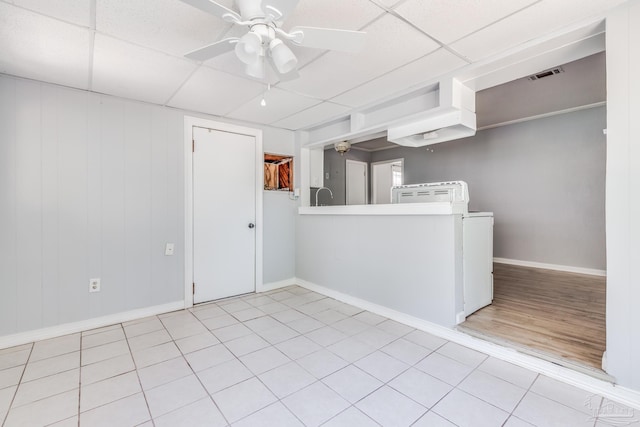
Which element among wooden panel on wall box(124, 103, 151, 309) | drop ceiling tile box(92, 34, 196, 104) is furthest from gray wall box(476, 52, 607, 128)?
wooden panel on wall box(124, 103, 151, 309)

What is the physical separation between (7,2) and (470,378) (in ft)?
11.6

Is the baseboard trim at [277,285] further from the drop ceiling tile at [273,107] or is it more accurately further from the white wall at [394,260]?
the drop ceiling tile at [273,107]

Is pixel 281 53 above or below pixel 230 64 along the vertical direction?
below

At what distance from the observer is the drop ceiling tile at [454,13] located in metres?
1.61

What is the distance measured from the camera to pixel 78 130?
2.73m

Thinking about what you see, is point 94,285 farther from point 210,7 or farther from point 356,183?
point 356,183

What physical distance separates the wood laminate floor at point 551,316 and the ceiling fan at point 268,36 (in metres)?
2.39

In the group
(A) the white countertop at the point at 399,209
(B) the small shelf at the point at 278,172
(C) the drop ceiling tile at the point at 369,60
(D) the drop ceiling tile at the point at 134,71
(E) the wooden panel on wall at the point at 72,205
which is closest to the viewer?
(C) the drop ceiling tile at the point at 369,60

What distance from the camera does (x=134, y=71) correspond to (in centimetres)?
236

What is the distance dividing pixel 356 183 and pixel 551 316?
14.8ft

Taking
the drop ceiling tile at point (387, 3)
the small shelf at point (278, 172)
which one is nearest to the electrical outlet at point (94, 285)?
the small shelf at point (278, 172)

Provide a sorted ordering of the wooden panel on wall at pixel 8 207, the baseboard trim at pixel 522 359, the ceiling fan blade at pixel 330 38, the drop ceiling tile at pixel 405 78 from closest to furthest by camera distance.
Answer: the ceiling fan blade at pixel 330 38 < the baseboard trim at pixel 522 359 < the drop ceiling tile at pixel 405 78 < the wooden panel on wall at pixel 8 207

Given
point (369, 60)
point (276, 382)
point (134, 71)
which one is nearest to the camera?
point (276, 382)

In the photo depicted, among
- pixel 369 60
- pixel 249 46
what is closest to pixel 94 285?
pixel 249 46
